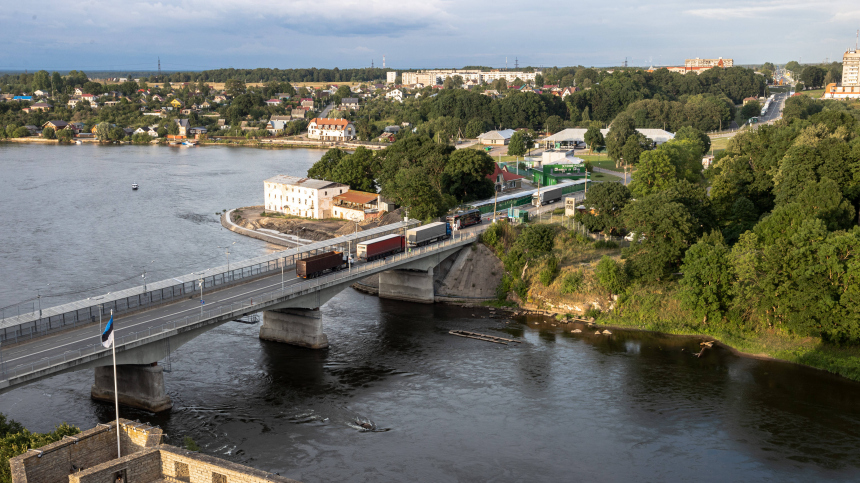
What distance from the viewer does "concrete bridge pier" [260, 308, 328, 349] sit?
5278cm

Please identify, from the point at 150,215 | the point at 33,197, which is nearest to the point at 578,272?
the point at 150,215

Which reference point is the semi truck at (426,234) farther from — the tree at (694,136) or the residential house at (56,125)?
the residential house at (56,125)

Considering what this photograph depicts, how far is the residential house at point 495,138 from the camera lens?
15612cm

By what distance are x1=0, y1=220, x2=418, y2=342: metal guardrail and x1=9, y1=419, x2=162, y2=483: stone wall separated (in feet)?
50.2

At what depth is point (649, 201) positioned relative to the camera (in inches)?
2450

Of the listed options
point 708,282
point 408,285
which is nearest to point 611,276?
point 708,282

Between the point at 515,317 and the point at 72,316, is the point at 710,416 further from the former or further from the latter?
the point at 72,316

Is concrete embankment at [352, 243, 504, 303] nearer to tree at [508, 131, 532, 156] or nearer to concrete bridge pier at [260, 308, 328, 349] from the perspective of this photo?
concrete bridge pier at [260, 308, 328, 349]

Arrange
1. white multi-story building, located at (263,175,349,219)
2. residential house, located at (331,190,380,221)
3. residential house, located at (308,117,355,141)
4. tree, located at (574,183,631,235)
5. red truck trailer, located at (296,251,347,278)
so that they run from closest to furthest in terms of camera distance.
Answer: red truck trailer, located at (296,251,347,278) < tree, located at (574,183,631,235) < residential house, located at (331,190,380,221) < white multi-story building, located at (263,175,349,219) < residential house, located at (308,117,355,141)

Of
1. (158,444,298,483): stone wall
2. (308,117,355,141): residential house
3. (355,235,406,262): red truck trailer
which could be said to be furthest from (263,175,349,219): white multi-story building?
(308,117,355,141): residential house

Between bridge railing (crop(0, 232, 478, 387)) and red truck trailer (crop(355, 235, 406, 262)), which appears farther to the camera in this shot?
red truck trailer (crop(355, 235, 406, 262))

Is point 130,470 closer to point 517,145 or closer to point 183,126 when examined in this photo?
point 517,145

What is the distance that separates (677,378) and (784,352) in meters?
9.50

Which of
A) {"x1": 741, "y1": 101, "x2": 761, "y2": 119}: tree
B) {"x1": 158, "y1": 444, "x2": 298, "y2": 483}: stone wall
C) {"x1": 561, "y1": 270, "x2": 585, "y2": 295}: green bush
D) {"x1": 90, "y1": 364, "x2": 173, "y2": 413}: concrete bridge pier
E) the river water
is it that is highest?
{"x1": 741, "y1": 101, "x2": 761, "y2": 119}: tree
